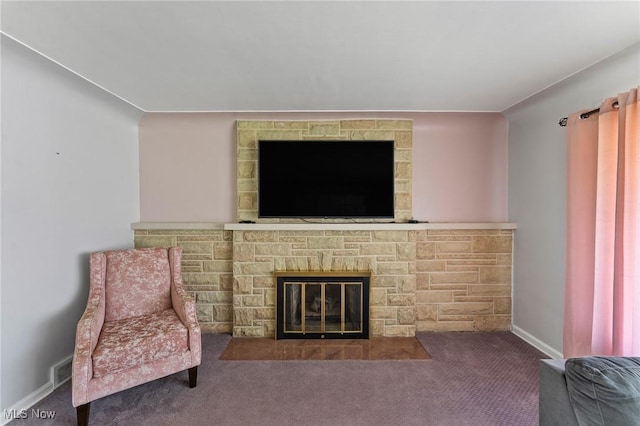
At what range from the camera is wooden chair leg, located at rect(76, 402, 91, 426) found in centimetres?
174

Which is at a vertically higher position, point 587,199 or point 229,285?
point 587,199

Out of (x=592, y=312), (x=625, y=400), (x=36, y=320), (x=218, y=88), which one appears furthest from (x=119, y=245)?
(x=592, y=312)

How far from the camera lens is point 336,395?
2061 millimetres

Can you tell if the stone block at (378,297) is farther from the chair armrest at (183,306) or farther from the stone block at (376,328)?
the chair armrest at (183,306)

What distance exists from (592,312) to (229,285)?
3.08 m

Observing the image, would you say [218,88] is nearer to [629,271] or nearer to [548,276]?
[629,271]

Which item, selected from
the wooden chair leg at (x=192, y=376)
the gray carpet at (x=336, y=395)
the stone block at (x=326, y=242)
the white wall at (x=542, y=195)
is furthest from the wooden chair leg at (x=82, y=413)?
the white wall at (x=542, y=195)

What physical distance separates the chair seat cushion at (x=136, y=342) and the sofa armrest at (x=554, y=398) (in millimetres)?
2123

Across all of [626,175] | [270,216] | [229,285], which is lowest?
[229,285]

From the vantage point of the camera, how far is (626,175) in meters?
1.75

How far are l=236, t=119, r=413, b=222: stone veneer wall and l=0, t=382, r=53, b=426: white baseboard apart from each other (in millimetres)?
2021

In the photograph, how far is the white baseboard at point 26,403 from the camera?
5.91ft

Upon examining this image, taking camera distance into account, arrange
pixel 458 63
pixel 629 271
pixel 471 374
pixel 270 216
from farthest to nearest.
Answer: pixel 270 216 < pixel 471 374 < pixel 458 63 < pixel 629 271

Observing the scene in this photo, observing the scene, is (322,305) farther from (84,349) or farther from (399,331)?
(84,349)
